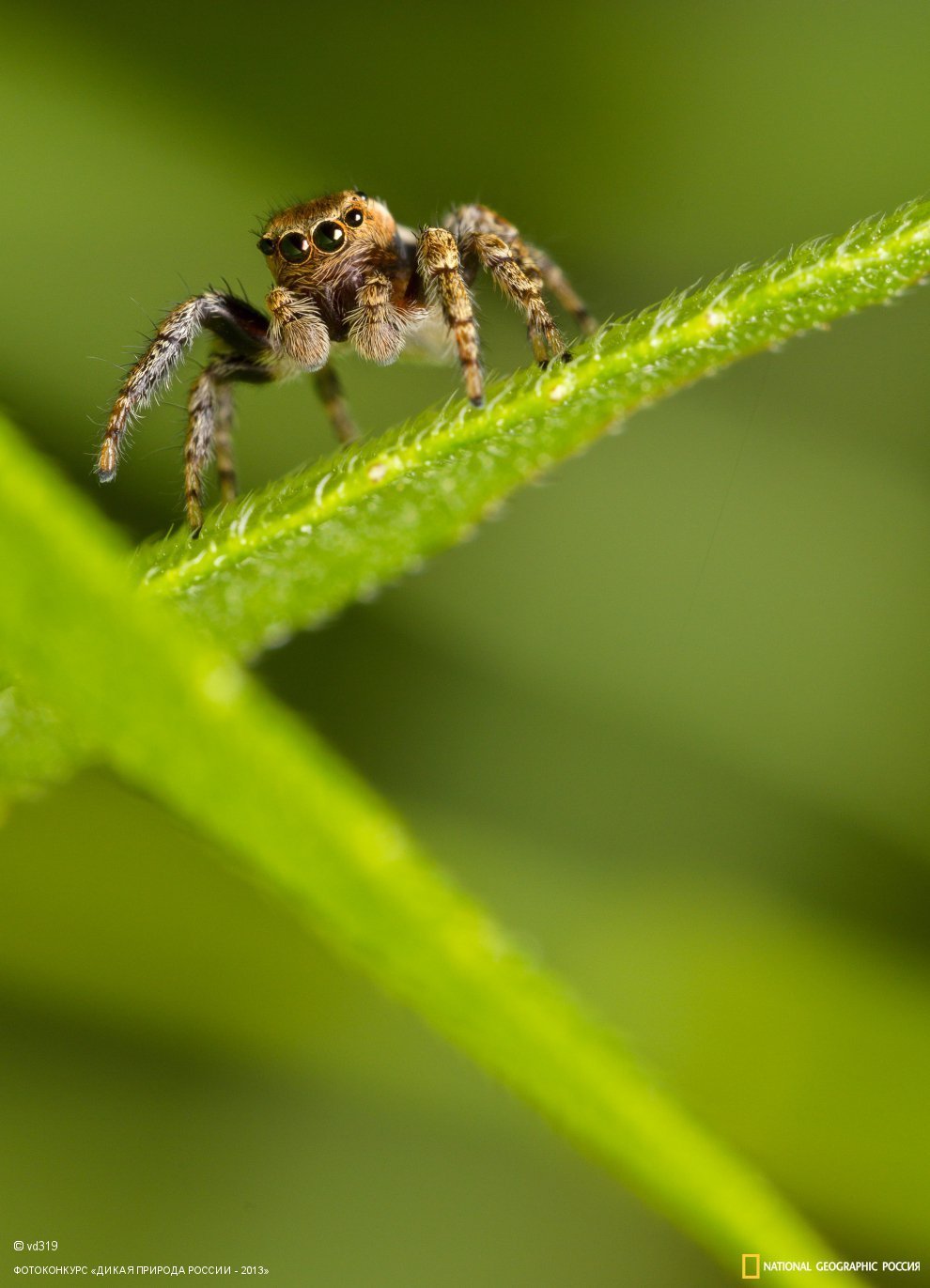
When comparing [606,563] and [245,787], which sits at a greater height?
[606,563]

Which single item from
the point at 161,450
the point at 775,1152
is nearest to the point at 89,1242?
the point at 775,1152

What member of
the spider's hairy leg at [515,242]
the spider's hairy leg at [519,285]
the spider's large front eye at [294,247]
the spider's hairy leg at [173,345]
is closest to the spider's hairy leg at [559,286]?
the spider's hairy leg at [515,242]

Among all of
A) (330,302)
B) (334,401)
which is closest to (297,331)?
(330,302)

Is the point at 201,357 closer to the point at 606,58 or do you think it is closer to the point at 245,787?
the point at 606,58

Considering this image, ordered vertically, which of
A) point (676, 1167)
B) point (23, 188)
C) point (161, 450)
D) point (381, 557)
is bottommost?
point (676, 1167)

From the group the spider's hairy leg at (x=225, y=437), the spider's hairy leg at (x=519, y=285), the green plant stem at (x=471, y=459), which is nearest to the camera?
the green plant stem at (x=471, y=459)

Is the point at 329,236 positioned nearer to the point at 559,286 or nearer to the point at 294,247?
the point at 294,247

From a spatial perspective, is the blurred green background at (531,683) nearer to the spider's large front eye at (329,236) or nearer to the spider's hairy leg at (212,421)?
the spider's hairy leg at (212,421)
